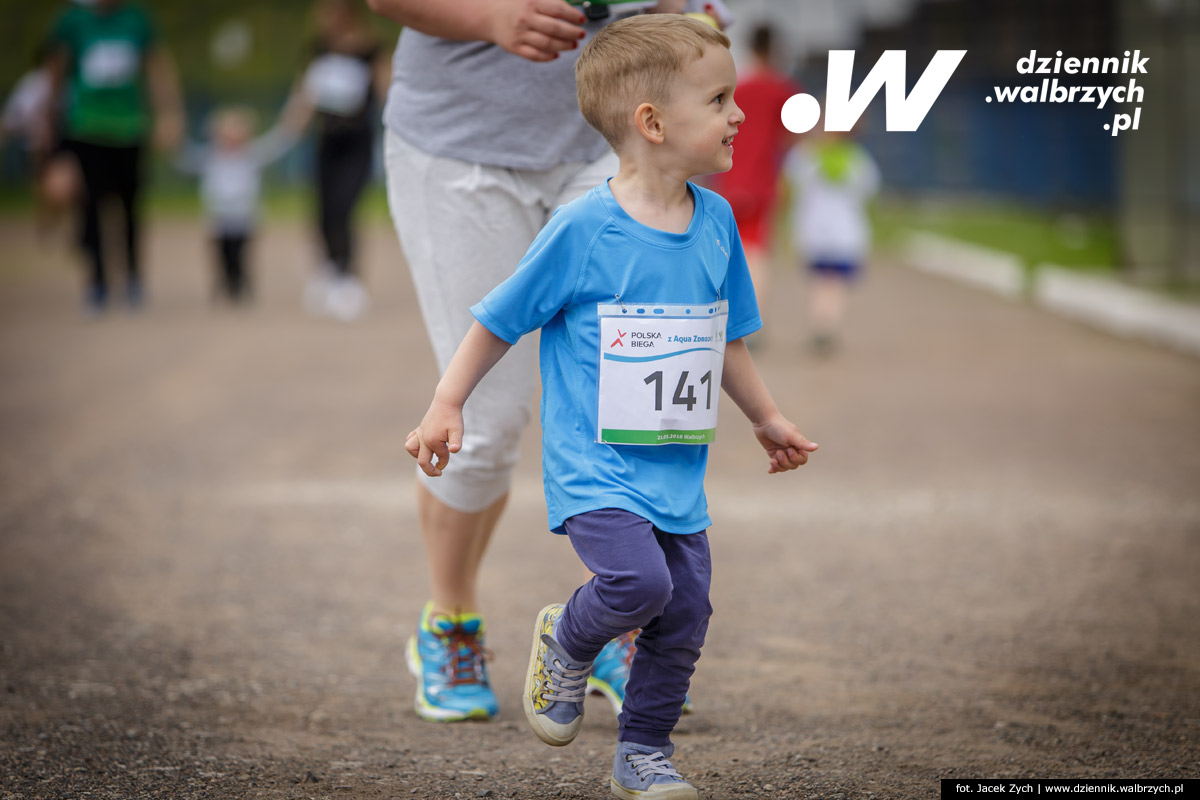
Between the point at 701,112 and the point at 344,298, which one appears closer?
the point at 701,112

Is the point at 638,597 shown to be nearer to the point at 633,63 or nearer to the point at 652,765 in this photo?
the point at 652,765

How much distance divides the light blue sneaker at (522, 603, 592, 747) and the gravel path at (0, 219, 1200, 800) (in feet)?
0.42

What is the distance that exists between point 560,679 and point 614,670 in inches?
26.1

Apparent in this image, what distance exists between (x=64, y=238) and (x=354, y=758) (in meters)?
18.5

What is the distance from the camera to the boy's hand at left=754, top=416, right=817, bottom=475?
2.62 meters

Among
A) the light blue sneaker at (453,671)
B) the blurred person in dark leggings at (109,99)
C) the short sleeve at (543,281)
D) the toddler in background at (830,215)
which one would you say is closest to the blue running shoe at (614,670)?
the light blue sneaker at (453,671)

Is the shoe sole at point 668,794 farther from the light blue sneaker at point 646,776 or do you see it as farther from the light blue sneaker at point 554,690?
the light blue sneaker at point 554,690

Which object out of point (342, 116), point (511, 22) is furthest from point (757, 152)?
point (511, 22)

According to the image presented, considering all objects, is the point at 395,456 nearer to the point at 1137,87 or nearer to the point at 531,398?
the point at 531,398

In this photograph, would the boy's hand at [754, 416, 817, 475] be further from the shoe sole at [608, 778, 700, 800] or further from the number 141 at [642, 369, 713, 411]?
the shoe sole at [608, 778, 700, 800]

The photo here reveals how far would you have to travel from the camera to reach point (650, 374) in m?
2.43

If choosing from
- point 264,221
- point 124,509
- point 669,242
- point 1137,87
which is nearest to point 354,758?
point 669,242

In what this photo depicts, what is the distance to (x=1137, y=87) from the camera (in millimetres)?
3008

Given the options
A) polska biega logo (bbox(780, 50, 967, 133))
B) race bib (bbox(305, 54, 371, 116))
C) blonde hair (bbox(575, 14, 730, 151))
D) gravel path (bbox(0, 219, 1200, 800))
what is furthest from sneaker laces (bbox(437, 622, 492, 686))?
race bib (bbox(305, 54, 371, 116))
